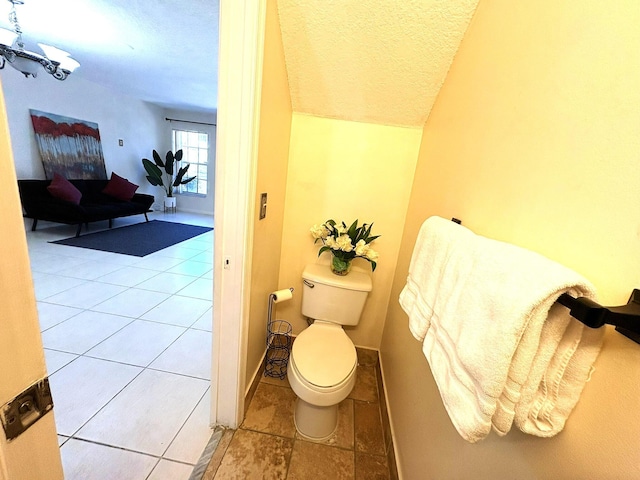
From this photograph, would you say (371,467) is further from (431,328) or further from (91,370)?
(91,370)

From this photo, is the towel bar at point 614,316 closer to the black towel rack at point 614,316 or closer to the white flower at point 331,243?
the black towel rack at point 614,316

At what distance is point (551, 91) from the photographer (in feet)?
1.99

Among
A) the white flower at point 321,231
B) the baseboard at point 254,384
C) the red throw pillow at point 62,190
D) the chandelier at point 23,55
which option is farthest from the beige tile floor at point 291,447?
the red throw pillow at point 62,190

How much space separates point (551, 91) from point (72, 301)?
10.3ft

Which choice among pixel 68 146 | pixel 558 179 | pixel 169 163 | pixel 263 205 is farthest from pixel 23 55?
pixel 558 179

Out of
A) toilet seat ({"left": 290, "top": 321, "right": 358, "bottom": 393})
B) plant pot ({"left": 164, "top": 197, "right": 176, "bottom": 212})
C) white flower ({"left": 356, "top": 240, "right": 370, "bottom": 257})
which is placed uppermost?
white flower ({"left": 356, "top": 240, "right": 370, "bottom": 257})

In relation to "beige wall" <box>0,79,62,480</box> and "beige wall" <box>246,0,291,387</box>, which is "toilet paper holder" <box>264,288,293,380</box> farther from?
"beige wall" <box>0,79,62,480</box>

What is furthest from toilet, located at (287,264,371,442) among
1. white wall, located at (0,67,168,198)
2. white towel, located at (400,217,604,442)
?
white wall, located at (0,67,168,198)

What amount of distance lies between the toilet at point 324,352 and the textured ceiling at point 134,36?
2.18 m

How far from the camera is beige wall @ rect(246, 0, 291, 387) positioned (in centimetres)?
109

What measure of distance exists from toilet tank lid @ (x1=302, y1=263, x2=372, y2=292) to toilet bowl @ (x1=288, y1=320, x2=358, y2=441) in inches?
11.8

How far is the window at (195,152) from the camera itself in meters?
6.21

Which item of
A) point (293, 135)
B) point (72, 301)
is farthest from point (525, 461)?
point (72, 301)

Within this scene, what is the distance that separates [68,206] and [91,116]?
6.34ft
